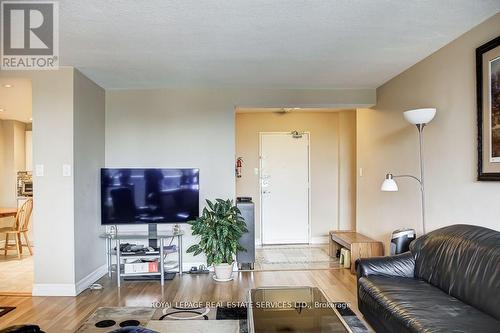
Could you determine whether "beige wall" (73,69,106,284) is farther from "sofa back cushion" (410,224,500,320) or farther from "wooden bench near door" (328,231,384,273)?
"sofa back cushion" (410,224,500,320)

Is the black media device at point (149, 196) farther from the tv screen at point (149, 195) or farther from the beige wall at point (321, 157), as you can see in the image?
the beige wall at point (321, 157)

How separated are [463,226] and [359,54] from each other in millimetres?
1824

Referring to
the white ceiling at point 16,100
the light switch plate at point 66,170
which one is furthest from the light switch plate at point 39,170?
the white ceiling at point 16,100

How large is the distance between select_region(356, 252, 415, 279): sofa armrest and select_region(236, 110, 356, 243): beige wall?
3477mm

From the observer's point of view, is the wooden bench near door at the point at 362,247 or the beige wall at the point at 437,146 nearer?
the beige wall at the point at 437,146

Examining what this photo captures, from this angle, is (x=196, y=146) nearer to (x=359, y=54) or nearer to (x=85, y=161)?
(x=85, y=161)

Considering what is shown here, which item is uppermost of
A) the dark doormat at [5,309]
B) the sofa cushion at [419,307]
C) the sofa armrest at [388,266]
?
the sofa armrest at [388,266]

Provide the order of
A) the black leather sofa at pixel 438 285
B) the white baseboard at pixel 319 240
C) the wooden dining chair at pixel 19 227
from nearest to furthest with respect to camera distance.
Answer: the black leather sofa at pixel 438 285 < the wooden dining chair at pixel 19 227 < the white baseboard at pixel 319 240

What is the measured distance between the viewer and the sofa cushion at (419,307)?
6.55 feet

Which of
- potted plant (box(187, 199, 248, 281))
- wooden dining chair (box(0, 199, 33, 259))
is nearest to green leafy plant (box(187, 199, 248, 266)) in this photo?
potted plant (box(187, 199, 248, 281))

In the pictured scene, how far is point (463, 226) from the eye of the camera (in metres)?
2.82

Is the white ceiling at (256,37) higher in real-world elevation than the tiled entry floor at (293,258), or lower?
higher

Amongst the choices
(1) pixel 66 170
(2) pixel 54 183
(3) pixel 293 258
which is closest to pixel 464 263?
(3) pixel 293 258

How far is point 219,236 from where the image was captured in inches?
167
